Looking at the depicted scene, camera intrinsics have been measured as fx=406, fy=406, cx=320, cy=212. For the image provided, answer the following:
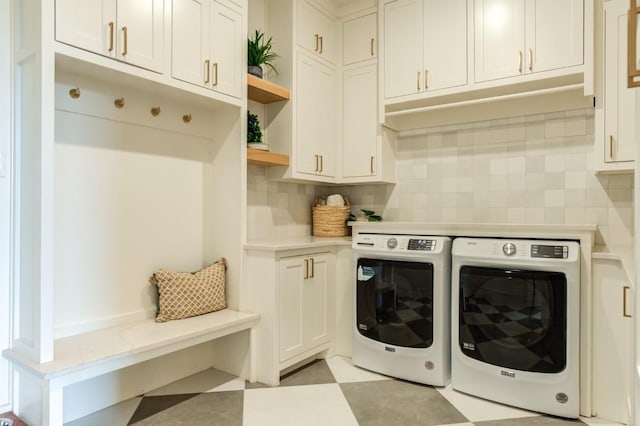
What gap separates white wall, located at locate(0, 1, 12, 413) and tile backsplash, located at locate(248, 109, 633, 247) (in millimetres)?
1451

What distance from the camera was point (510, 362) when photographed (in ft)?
7.23

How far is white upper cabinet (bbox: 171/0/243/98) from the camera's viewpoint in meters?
2.22

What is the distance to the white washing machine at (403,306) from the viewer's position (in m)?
2.46

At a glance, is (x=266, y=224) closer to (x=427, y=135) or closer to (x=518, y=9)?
(x=427, y=135)

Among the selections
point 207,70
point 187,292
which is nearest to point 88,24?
point 207,70

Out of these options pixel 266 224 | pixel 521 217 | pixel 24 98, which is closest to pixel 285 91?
pixel 266 224

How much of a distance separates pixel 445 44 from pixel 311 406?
249cm

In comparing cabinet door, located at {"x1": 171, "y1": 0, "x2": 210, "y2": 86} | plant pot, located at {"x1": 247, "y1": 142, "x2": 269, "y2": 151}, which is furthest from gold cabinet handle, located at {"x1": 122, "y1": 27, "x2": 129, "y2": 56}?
plant pot, located at {"x1": 247, "y1": 142, "x2": 269, "y2": 151}

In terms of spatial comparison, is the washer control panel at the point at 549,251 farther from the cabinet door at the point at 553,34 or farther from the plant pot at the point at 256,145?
the plant pot at the point at 256,145

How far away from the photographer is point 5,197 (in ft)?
6.10

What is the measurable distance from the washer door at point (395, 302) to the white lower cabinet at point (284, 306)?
0.31 meters

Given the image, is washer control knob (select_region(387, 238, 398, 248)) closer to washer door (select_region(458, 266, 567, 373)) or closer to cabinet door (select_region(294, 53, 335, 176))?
washer door (select_region(458, 266, 567, 373))

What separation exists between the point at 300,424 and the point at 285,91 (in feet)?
6.96

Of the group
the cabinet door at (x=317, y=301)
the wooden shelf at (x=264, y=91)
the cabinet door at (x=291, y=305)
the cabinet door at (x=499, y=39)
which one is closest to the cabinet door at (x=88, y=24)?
the wooden shelf at (x=264, y=91)
